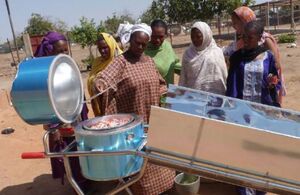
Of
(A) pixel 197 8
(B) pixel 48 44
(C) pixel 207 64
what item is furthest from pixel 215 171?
(A) pixel 197 8

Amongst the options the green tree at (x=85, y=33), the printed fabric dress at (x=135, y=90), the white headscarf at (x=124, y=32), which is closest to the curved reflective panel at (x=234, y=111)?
the printed fabric dress at (x=135, y=90)

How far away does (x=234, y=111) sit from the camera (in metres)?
2.54

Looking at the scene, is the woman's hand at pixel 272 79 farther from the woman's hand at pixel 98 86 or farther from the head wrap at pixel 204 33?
the woman's hand at pixel 98 86

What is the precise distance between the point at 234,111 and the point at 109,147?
806 mm

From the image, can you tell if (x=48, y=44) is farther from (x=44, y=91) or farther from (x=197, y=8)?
(x=197, y=8)

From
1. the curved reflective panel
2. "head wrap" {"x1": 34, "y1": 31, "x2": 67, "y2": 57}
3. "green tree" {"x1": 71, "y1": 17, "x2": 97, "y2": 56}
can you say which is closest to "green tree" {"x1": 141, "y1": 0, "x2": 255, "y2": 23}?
"green tree" {"x1": 71, "y1": 17, "x2": 97, "y2": 56}

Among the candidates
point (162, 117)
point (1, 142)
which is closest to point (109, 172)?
point (162, 117)

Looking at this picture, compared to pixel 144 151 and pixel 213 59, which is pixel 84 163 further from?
pixel 213 59

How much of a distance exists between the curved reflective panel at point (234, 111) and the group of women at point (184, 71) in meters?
0.85

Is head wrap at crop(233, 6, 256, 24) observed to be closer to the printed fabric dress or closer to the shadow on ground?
the printed fabric dress

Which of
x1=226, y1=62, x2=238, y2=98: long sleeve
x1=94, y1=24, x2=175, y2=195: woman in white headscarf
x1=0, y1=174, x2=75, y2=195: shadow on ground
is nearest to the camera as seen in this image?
x1=94, y1=24, x2=175, y2=195: woman in white headscarf

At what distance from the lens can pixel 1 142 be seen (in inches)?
263

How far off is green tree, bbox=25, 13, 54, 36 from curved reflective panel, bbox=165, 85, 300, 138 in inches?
1463

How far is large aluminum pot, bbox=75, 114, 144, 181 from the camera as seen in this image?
7.71ft
